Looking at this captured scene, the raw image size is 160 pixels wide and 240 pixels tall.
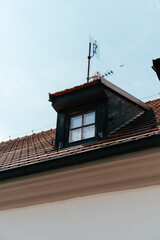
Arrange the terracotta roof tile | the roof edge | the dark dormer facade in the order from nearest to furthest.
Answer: the dark dormer facade < the terracotta roof tile < the roof edge

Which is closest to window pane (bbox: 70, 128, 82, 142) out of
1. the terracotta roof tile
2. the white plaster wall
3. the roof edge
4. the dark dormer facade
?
the dark dormer facade

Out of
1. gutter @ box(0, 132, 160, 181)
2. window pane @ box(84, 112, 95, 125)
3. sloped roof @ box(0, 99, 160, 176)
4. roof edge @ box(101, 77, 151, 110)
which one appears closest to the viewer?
gutter @ box(0, 132, 160, 181)

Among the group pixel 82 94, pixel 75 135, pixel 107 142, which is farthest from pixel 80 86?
pixel 107 142

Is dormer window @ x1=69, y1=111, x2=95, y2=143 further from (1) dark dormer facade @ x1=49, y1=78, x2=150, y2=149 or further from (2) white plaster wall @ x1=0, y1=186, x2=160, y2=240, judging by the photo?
(2) white plaster wall @ x1=0, y1=186, x2=160, y2=240

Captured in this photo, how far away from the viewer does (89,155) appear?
4.78 meters

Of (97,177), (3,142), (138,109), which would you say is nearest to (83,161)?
(97,177)

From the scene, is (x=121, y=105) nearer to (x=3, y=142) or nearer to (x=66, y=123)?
(x=66, y=123)

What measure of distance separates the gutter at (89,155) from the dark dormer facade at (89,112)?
1373 mm

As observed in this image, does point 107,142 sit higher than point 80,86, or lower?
lower

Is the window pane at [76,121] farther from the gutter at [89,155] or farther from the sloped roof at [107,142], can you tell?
the gutter at [89,155]

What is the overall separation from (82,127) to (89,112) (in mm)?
417

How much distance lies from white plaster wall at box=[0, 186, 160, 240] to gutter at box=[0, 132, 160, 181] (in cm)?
64

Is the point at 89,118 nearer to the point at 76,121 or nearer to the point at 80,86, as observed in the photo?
the point at 76,121

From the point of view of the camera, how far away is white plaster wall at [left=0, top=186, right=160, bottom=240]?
177 inches
